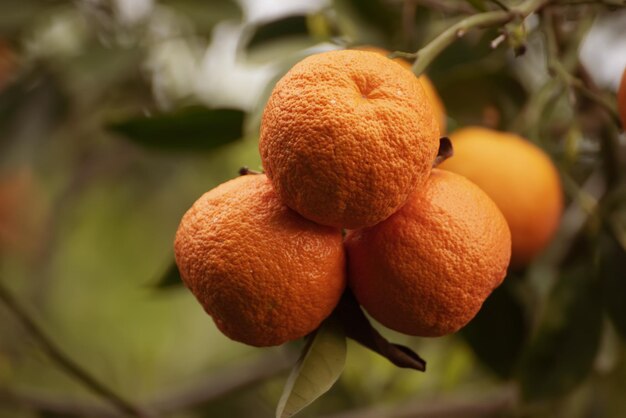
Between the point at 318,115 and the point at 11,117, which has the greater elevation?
the point at 318,115

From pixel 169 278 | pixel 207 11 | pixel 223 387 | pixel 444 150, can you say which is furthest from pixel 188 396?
pixel 444 150

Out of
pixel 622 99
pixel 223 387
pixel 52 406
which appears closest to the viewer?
pixel 622 99

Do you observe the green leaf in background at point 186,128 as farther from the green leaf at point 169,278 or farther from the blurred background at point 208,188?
the green leaf at point 169,278

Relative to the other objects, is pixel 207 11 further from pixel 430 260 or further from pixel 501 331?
pixel 430 260

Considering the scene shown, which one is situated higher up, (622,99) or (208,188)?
(622,99)

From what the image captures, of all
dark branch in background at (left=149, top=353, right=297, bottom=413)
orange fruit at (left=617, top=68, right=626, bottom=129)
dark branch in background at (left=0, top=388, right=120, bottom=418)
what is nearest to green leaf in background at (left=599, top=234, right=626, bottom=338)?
orange fruit at (left=617, top=68, right=626, bottom=129)

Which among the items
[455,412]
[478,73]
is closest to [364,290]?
[478,73]

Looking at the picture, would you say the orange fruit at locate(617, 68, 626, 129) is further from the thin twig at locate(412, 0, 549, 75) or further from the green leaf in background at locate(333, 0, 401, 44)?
the green leaf in background at locate(333, 0, 401, 44)

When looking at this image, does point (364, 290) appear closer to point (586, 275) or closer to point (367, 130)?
point (367, 130)
